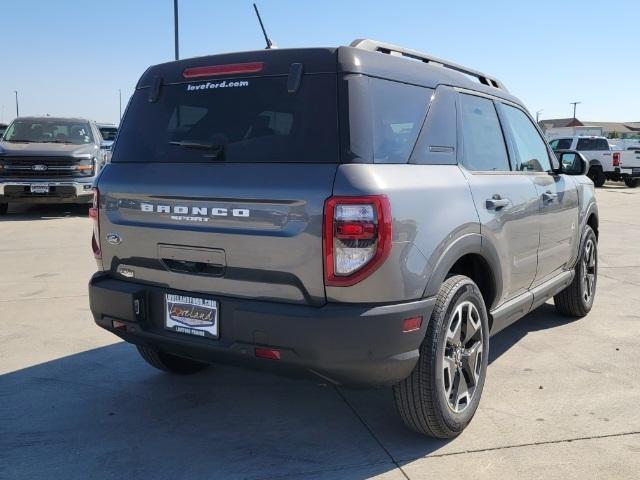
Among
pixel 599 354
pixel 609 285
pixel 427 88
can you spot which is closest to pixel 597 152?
pixel 609 285

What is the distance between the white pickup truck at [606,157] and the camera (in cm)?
2342

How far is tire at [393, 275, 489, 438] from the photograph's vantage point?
2928mm

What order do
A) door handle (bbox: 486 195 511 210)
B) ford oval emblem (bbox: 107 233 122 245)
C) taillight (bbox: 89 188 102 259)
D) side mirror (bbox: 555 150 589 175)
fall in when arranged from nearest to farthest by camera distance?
ford oval emblem (bbox: 107 233 122 245)
taillight (bbox: 89 188 102 259)
door handle (bbox: 486 195 511 210)
side mirror (bbox: 555 150 589 175)

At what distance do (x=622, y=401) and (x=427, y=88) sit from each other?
7.18ft

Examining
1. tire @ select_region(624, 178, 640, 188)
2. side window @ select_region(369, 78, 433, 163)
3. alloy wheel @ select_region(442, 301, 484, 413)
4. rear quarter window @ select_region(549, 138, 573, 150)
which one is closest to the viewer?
side window @ select_region(369, 78, 433, 163)

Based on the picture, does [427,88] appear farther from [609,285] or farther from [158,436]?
[609,285]

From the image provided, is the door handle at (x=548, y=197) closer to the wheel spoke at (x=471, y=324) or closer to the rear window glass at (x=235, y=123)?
the wheel spoke at (x=471, y=324)

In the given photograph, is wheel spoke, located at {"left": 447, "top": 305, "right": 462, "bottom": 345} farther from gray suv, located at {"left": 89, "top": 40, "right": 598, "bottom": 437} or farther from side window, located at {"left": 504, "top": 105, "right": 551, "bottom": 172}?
side window, located at {"left": 504, "top": 105, "right": 551, "bottom": 172}

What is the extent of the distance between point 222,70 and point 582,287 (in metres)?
3.78

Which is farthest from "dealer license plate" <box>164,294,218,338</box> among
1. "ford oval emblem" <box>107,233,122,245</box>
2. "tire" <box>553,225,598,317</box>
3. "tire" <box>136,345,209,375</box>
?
"tire" <box>553,225,598,317</box>

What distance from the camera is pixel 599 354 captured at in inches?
180

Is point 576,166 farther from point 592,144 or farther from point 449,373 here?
point 592,144

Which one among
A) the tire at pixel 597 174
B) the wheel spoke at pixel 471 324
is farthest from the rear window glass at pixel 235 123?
the tire at pixel 597 174

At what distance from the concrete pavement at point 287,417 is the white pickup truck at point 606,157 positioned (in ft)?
66.7
